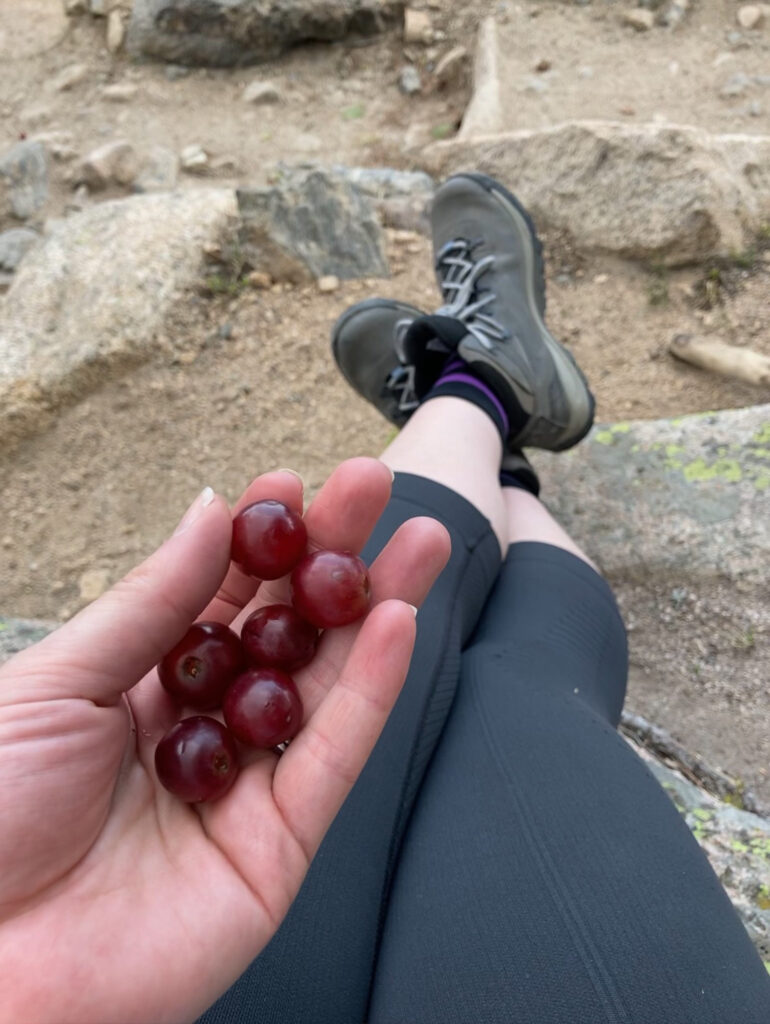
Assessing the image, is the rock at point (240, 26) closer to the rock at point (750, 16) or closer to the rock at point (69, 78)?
the rock at point (69, 78)

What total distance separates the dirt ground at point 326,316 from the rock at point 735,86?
3cm

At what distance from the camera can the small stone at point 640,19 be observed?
6.19 m

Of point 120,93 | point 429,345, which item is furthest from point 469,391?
point 120,93

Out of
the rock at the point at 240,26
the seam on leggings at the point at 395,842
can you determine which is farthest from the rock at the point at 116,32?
the seam on leggings at the point at 395,842

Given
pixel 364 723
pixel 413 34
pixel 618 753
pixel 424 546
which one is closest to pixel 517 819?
pixel 618 753

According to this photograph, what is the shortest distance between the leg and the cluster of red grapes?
0.48 m

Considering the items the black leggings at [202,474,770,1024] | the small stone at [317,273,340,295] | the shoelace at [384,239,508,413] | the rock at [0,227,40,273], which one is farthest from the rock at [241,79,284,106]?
the black leggings at [202,474,770,1024]

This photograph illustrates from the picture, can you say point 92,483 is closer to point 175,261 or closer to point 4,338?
point 4,338

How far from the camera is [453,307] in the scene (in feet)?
11.6

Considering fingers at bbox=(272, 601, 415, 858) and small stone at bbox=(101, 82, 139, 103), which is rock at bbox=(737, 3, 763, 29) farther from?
fingers at bbox=(272, 601, 415, 858)

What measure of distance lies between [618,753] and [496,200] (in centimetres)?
282

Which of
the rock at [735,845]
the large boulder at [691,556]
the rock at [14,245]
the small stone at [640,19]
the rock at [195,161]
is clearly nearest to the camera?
the rock at [735,845]

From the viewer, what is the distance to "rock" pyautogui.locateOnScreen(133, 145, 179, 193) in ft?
19.1

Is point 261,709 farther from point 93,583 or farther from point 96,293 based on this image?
point 96,293
